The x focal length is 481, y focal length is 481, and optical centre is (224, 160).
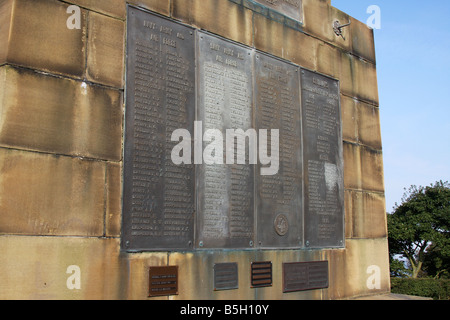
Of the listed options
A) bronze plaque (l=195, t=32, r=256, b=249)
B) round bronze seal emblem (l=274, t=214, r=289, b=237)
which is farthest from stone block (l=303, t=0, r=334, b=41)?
round bronze seal emblem (l=274, t=214, r=289, b=237)

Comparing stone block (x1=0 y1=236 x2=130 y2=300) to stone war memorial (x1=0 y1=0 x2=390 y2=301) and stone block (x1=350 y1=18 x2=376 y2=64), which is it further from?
stone block (x1=350 y1=18 x2=376 y2=64)

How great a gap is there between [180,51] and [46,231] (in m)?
3.04

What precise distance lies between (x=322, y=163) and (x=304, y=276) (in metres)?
2.04

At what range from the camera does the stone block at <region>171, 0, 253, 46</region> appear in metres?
6.94

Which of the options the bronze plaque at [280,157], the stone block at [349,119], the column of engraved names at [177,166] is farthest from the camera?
the stone block at [349,119]

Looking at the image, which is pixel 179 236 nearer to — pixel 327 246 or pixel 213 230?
pixel 213 230

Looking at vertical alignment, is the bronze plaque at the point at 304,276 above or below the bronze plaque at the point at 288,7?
below

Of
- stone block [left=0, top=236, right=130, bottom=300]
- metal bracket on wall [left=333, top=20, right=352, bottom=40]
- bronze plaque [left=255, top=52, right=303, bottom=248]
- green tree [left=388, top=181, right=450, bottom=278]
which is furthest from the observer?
green tree [left=388, top=181, right=450, bottom=278]

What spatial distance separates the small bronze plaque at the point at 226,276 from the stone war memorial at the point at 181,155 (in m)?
0.04

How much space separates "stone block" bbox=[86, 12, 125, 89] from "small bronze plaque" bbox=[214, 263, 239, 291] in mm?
2817

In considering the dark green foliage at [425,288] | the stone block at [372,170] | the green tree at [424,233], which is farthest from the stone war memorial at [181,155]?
the green tree at [424,233]

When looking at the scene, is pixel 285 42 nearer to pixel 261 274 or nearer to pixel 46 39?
pixel 261 274

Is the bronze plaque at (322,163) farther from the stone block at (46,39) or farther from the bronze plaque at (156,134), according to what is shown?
the stone block at (46,39)

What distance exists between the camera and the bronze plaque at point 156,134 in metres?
5.95
